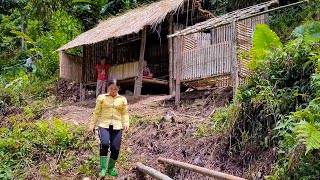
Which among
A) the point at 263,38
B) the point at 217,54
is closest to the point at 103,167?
the point at 263,38

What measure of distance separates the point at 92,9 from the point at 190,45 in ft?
32.4

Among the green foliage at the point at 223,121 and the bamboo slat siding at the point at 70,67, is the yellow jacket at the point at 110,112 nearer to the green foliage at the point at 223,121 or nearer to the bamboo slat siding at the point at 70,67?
the green foliage at the point at 223,121

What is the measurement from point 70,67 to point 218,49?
6946 millimetres

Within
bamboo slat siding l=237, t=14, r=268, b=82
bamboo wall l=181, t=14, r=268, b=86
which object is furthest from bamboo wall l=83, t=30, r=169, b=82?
bamboo slat siding l=237, t=14, r=268, b=82

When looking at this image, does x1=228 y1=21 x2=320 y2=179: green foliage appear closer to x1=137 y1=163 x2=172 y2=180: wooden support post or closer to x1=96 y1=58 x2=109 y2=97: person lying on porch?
x1=137 y1=163 x2=172 y2=180: wooden support post

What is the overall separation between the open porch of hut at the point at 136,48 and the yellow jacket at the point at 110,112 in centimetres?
551

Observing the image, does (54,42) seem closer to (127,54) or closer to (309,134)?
(127,54)

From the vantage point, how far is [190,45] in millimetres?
11445

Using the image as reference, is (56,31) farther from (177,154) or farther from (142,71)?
(177,154)

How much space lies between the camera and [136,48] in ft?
50.9

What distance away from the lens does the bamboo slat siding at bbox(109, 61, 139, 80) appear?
13.7m

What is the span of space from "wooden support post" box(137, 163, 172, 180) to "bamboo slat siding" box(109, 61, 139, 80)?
6869mm

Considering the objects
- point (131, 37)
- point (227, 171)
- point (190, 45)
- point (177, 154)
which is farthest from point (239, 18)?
point (131, 37)

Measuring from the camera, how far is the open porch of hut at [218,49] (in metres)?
9.84
